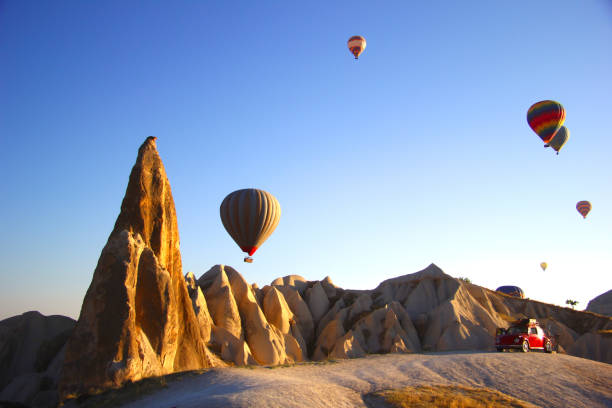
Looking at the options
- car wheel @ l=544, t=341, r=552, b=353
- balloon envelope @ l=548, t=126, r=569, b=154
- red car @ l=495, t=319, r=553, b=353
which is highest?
balloon envelope @ l=548, t=126, r=569, b=154

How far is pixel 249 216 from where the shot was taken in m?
32.7

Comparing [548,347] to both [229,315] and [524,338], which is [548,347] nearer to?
[524,338]

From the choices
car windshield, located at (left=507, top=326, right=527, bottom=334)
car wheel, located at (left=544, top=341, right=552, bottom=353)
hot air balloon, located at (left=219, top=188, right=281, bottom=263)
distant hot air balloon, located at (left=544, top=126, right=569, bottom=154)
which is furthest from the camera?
distant hot air balloon, located at (left=544, top=126, right=569, bottom=154)

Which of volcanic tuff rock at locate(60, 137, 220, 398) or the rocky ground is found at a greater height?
volcanic tuff rock at locate(60, 137, 220, 398)

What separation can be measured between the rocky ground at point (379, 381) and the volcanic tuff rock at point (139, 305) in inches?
74.4

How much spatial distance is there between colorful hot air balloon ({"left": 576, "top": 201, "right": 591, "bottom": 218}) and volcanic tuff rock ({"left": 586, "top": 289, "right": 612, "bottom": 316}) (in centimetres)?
4100

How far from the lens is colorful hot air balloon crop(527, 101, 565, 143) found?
143 ft

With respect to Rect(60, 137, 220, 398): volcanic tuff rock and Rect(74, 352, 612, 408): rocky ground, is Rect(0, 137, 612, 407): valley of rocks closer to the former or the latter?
Rect(60, 137, 220, 398): volcanic tuff rock

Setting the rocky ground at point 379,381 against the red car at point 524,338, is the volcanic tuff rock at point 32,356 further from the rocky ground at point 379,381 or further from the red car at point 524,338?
the red car at point 524,338

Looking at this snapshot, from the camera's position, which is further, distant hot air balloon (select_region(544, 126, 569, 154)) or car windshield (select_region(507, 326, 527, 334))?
distant hot air balloon (select_region(544, 126, 569, 154))

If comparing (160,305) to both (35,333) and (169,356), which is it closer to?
(169,356)

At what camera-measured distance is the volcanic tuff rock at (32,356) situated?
24.3m

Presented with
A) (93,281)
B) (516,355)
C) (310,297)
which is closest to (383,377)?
(516,355)

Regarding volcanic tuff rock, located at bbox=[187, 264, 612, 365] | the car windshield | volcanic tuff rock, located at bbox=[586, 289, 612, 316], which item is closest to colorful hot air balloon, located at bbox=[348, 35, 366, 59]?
volcanic tuff rock, located at bbox=[187, 264, 612, 365]
